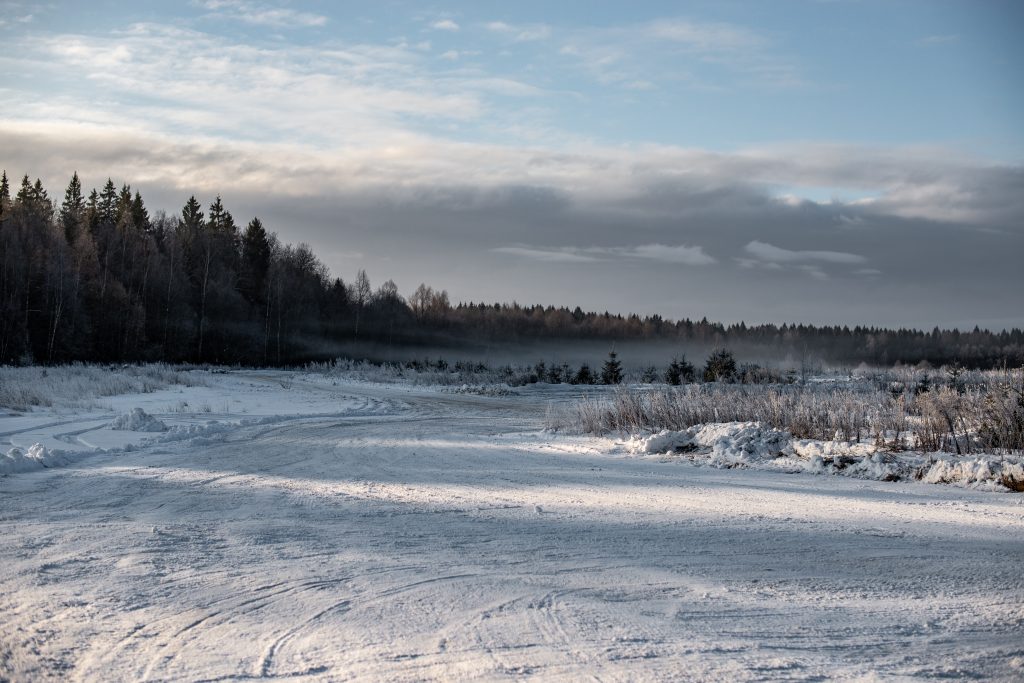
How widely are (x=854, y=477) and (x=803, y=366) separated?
4017 cm

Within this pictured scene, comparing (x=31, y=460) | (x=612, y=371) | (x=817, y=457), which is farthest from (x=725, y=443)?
(x=612, y=371)

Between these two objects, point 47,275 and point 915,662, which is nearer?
point 915,662

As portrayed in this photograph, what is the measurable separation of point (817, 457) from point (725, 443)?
170cm

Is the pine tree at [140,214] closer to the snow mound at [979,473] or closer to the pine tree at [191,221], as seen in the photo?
the pine tree at [191,221]

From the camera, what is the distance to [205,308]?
73.9 m

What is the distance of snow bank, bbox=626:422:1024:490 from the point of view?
10203 millimetres

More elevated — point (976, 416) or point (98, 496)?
point (976, 416)

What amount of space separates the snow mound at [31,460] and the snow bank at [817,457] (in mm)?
9084

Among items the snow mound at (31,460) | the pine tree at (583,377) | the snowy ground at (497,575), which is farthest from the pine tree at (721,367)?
the snow mound at (31,460)

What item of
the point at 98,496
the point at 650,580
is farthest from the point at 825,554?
the point at 98,496

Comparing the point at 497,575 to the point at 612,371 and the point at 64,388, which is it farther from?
the point at 612,371

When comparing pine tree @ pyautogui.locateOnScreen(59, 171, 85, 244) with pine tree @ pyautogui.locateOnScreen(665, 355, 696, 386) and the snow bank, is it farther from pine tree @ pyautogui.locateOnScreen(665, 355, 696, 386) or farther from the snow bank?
the snow bank

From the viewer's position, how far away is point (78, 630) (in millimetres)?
4641

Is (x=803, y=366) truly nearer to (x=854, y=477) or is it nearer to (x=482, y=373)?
(x=482, y=373)
